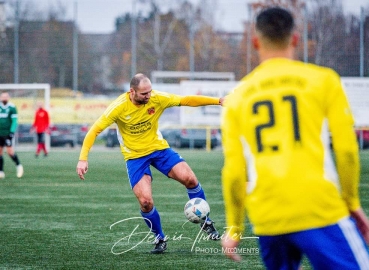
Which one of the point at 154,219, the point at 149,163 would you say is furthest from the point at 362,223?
the point at 149,163

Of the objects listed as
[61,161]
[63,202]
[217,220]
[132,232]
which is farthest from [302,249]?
[61,161]

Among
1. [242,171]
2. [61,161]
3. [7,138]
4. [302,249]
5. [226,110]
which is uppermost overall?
[226,110]

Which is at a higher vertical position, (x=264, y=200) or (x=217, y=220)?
(x=264, y=200)

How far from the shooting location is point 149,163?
8.57 m

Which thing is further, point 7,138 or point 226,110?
point 7,138

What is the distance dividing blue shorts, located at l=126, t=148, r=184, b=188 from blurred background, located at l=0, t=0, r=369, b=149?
26170mm

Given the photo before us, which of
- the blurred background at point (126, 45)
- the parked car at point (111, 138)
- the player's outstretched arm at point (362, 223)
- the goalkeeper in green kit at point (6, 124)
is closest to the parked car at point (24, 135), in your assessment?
the blurred background at point (126, 45)

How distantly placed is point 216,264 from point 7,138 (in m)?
12.4

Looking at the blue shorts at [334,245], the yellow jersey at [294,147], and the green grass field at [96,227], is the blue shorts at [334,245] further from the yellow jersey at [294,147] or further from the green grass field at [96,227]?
the green grass field at [96,227]

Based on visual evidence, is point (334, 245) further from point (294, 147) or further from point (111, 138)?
point (111, 138)

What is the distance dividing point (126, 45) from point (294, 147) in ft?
111

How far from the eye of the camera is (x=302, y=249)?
359 centimetres

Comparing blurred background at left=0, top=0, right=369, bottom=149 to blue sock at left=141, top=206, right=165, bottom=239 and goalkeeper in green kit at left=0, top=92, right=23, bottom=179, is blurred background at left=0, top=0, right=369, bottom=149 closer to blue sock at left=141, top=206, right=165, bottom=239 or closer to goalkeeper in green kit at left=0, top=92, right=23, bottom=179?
goalkeeper in green kit at left=0, top=92, right=23, bottom=179

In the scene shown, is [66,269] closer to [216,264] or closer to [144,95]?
[216,264]
